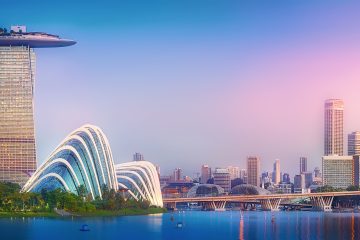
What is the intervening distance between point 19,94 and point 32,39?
11.6 metres

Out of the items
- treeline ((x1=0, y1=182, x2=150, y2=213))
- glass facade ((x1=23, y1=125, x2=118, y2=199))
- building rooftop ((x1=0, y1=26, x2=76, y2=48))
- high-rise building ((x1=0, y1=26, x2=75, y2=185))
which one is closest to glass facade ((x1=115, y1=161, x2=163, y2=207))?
high-rise building ((x1=0, y1=26, x2=75, y2=185))

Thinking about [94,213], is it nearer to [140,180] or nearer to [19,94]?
[140,180]

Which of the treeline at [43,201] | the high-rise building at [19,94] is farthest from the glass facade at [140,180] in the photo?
the treeline at [43,201]

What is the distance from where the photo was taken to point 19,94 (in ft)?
587

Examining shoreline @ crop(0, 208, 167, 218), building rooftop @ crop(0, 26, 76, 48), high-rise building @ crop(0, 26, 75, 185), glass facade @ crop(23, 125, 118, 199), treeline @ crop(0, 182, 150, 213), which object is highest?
building rooftop @ crop(0, 26, 76, 48)

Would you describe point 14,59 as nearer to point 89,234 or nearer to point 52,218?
point 52,218

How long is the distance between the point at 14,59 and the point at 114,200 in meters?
47.0

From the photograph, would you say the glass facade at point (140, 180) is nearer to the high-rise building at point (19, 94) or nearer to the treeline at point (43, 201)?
the high-rise building at point (19, 94)

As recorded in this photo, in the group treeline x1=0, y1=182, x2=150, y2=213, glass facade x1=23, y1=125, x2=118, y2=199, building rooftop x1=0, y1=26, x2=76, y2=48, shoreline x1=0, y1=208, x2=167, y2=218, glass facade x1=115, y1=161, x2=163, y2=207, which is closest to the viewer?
shoreline x1=0, y1=208, x2=167, y2=218

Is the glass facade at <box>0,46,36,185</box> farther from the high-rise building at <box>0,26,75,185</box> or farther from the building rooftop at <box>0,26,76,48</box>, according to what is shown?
the building rooftop at <box>0,26,76,48</box>

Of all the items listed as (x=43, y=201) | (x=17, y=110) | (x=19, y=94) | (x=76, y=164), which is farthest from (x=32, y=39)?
(x=43, y=201)

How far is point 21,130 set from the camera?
179375 mm

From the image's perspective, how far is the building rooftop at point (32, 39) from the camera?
7008 inches

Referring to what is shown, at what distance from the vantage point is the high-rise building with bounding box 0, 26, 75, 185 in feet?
586
